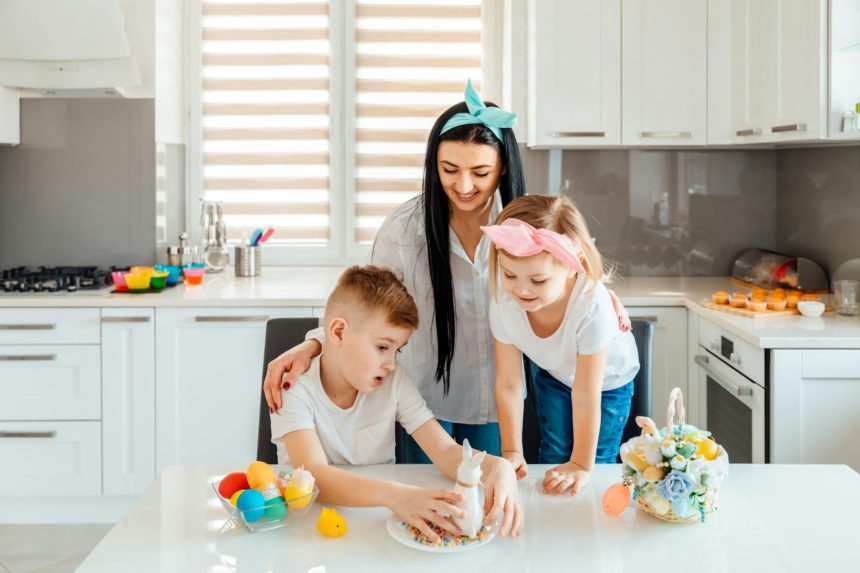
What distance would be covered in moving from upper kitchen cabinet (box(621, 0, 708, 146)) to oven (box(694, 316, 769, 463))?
87 centimetres

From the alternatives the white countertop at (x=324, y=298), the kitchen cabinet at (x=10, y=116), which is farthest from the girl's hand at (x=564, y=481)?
the kitchen cabinet at (x=10, y=116)

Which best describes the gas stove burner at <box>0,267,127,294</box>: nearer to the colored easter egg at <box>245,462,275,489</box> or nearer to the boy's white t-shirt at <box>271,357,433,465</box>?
the boy's white t-shirt at <box>271,357,433,465</box>

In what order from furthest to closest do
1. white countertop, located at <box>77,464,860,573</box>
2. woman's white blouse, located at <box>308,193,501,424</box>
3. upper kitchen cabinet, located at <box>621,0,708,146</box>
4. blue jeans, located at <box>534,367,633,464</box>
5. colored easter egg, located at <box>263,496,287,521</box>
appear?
upper kitchen cabinet, located at <box>621,0,708,146</box> < woman's white blouse, located at <box>308,193,501,424</box> < blue jeans, located at <box>534,367,633,464</box> < colored easter egg, located at <box>263,496,287,521</box> < white countertop, located at <box>77,464,860,573</box>

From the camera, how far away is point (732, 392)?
2.76 m

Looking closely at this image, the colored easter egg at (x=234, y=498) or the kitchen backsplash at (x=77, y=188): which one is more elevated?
the kitchen backsplash at (x=77, y=188)

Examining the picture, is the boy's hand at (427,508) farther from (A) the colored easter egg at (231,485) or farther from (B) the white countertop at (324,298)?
(B) the white countertop at (324,298)

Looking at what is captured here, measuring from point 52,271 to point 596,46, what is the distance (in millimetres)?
2350

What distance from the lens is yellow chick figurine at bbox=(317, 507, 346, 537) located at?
1284 mm

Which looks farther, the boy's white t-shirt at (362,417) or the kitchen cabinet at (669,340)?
the kitchen cabinet at (669,340)

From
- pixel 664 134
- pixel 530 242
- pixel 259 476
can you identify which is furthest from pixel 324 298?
pixel 259 476

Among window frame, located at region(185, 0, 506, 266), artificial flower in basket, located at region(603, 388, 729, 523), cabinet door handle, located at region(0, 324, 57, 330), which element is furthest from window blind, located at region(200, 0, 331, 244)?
artificial flower in basket, located at region(603, 388, 729, 523)

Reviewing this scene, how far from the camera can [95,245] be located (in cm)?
381

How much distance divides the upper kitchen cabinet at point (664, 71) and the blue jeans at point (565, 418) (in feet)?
5.89

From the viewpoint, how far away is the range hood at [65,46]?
11.0 feet
